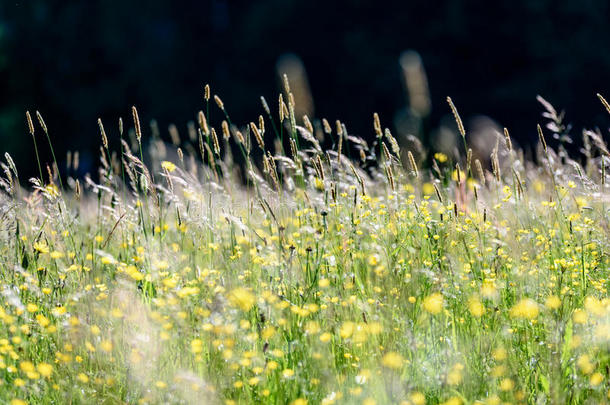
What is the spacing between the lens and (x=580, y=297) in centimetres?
233

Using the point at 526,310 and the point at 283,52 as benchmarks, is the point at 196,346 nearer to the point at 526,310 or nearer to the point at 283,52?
the point at 526,310

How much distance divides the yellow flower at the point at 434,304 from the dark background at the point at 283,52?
969 cm

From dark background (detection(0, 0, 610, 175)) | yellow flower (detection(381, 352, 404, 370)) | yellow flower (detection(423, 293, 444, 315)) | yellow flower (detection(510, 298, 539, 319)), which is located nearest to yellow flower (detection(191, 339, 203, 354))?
yellow flower (detection(381, 352, 404, 370))

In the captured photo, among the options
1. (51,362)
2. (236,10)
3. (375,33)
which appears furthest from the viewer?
(236,10)

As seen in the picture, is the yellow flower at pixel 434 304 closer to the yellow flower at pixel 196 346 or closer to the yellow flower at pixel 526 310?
the yellow flower at pixel 526 310

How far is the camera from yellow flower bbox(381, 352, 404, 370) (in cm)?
188

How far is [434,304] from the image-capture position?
2201 mm

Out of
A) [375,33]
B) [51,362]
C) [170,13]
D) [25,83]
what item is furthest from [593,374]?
[25,83]

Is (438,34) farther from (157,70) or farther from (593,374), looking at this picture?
(593,374)

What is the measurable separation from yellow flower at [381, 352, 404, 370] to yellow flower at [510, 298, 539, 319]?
0.46m

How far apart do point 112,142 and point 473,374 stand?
18480mm

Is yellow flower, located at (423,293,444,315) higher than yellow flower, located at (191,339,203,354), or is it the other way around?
yellow flower, located at (191,339,203,354)

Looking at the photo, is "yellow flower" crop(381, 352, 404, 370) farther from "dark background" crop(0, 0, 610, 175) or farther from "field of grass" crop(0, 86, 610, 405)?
"dark background" crop(0, 0, 610, 175)

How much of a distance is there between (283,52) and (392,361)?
15123 mm
